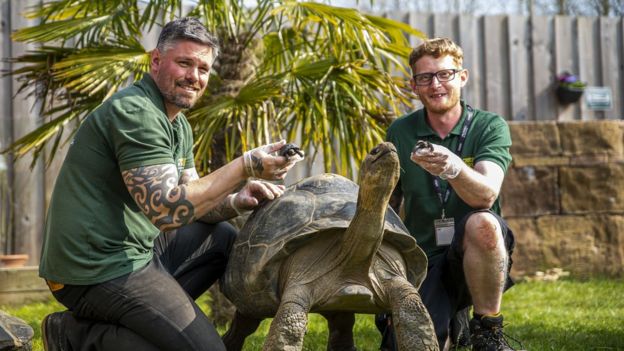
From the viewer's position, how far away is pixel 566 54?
763 centimetres

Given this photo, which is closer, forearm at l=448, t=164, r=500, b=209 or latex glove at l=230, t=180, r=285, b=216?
forearm at l=448, t=164, r=500, b=209

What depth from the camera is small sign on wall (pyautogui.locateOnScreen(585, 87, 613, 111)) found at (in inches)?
300

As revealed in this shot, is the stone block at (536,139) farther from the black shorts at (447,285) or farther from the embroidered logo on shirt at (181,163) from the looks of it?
the embroidered logo on shirt at (181,163)

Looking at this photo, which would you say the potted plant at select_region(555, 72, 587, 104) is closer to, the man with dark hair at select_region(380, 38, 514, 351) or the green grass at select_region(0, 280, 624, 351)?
the green grass at select_region(0, 280, 624, 351)

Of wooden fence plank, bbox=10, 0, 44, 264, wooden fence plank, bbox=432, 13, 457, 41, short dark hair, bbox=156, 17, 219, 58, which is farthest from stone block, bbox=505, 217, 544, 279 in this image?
short dark hair, bbox=156, 17, 219, 58

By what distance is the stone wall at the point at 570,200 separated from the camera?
268 inches

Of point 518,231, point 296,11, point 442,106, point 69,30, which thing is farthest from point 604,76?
point 69,30

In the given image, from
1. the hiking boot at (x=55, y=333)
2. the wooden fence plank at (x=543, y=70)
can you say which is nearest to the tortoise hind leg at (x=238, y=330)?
the hiking boot at (x=55, y=333)

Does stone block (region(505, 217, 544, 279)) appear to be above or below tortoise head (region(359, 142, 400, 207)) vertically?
below

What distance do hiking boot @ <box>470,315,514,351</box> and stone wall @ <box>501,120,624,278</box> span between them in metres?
3.31

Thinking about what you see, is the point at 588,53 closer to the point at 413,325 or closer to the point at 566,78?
the point at 566,78

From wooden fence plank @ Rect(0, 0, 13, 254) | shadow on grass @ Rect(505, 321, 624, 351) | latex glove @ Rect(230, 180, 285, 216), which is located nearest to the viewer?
latex glove @ Rect(230, 180, 285, 216)

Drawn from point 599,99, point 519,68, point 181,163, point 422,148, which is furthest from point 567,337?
point 599,99

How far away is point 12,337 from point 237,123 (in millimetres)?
1880
